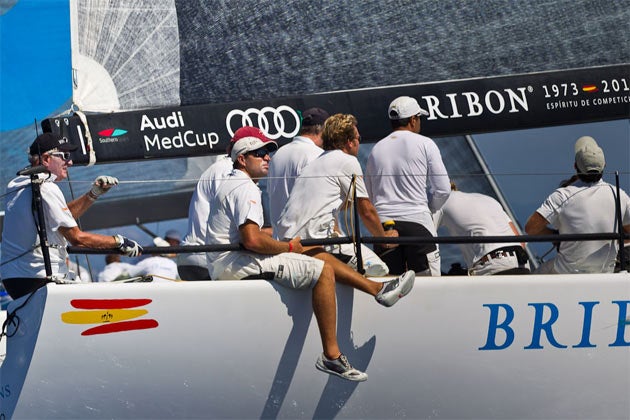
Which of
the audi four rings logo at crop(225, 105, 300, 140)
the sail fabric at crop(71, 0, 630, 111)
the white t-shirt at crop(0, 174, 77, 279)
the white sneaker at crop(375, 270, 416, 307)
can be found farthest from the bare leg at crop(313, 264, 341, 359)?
the sail fabric at crop(71, 0, 630, 111)

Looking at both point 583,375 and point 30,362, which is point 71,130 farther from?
point 583,375

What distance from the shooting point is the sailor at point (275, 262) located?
3.78 metres

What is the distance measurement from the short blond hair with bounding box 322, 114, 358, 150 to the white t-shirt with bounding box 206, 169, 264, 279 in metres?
0.36

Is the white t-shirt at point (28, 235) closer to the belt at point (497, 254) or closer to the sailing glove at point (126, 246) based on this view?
the sailing glove at point (126, 246)

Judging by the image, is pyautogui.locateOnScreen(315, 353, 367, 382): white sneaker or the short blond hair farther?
the short blond hair

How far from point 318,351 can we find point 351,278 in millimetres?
285

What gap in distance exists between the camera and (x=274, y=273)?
151 inches

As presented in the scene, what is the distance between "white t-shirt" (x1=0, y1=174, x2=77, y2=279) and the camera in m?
3.91

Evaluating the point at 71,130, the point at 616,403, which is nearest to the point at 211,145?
the point at 71,130

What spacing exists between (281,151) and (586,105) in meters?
1.46

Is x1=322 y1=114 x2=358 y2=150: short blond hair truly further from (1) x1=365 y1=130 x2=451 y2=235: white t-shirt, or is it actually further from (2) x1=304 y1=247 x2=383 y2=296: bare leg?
(2) x1=304 y1=247 x2=383 y2=296: bare leg

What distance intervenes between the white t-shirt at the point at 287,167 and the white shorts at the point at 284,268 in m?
0.31

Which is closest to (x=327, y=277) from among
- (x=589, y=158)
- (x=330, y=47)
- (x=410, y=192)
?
(x=410, y=192)

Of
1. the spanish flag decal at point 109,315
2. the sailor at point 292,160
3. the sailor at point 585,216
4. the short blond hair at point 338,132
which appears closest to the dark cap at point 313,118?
the sailor at point 292,160
